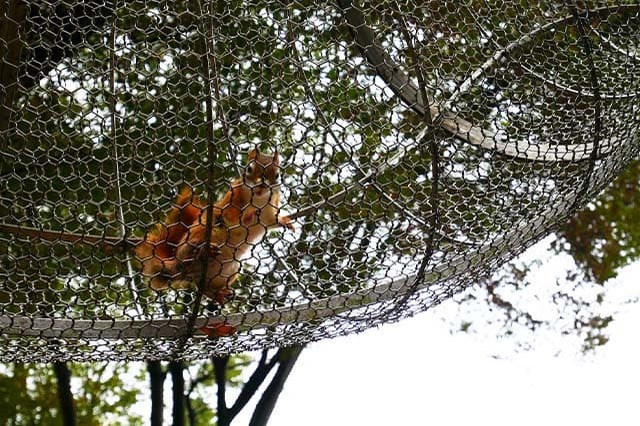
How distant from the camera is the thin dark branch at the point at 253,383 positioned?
1.63 meters

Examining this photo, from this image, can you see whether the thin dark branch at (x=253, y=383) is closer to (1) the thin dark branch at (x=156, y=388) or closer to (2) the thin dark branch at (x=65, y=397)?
(1) the thin dark branch at (x=156, y=388)

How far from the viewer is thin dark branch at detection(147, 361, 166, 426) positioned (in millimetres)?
1611

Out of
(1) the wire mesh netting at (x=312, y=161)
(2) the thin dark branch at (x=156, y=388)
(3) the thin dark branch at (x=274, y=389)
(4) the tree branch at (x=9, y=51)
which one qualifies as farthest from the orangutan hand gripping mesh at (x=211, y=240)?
(2) the thin dark branch at (x=156, y=388)

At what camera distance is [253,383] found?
5.48 feet

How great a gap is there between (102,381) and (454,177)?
131 cm

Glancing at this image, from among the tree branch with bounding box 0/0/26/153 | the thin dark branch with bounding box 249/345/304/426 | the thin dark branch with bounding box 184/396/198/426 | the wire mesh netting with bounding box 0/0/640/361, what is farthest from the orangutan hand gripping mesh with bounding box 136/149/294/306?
the thin dark branch with bounding box 184/396/198/426

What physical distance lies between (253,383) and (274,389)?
78mm

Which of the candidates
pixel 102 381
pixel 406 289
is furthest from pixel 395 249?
pixel 102 381

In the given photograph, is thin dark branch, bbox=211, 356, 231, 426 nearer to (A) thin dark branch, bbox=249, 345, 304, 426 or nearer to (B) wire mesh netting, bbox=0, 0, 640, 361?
(A) thin dark branch, bbox=249, 345, 304, 426

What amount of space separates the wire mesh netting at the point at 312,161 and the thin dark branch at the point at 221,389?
3.03ft

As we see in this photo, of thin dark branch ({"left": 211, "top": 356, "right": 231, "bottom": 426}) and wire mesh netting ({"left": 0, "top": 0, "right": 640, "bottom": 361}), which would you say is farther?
thin dark branch ({"left": 211, "top": 356, "right": 231, "bottom": 426})

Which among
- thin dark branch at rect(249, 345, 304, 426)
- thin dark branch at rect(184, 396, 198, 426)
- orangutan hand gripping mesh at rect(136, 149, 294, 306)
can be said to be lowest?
orangutan hand gripping mesh at rect(136, 149, 294, 306)

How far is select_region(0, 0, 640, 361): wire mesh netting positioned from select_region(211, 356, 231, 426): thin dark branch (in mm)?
924

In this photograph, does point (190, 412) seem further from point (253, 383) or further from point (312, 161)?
point (312, 161)
